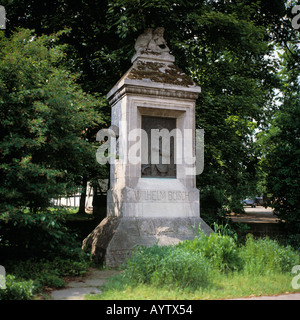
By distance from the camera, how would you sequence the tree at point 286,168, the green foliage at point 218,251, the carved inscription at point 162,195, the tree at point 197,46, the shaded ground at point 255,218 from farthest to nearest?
the shaded ground at point 255,218, the tree at point 197,46, the tree at point 286,168, the carved inscription at point 162,195, the green foliage at point 218,251

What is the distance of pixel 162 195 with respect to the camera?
734cm

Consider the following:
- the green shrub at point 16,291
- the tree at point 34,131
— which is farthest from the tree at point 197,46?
the green shrub at point 16,291

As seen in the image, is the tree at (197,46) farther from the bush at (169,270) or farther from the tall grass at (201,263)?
the bush at (169,270)

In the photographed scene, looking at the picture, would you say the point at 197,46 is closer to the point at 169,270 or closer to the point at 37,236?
the point at 37,236

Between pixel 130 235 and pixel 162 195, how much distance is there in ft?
3.89

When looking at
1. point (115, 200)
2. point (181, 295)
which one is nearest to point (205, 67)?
point (115, 200)

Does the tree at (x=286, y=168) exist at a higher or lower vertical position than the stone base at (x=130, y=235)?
higher

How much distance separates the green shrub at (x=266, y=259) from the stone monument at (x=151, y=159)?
1345mm

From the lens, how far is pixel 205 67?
12.3m

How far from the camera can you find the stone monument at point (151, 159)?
702 cm

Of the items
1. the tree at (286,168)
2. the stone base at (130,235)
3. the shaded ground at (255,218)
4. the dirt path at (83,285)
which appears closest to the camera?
the dirt path at (83,285)

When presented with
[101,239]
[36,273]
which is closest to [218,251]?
[101,239]

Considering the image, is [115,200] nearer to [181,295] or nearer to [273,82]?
[181,295]

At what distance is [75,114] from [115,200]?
221cm
